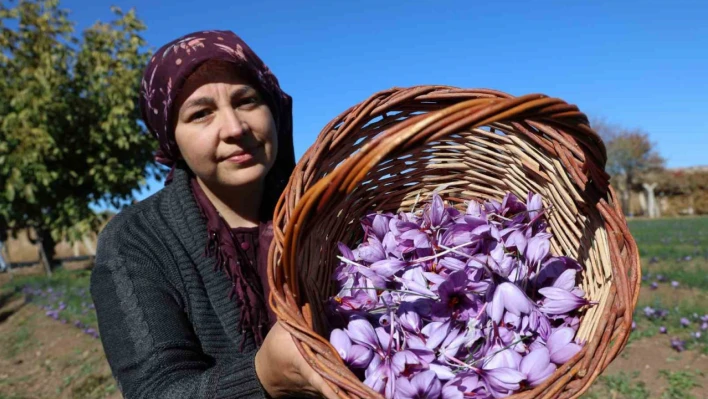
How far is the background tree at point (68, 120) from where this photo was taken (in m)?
7.61

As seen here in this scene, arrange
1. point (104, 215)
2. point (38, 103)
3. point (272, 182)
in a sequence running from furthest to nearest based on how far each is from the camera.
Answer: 1. point (104, 215)
2. point (38, 103)
3. point (272, 182)

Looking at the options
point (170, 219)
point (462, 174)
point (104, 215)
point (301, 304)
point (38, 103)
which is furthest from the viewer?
point (104, 215)

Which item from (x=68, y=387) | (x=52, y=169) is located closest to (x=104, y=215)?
(x=52, y=169)

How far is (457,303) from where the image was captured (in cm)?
122

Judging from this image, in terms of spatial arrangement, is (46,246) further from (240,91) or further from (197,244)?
(240,91)

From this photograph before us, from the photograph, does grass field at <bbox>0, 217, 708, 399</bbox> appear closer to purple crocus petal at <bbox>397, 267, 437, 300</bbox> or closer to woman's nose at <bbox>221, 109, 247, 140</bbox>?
purple crocus petal at <bbox>397, 267, 437, 300</bbox>

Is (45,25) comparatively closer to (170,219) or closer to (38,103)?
(38,103)

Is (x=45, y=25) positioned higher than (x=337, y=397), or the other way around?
(x=45, y=25)

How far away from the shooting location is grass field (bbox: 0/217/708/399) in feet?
8.97

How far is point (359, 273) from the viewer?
1294 millimetres

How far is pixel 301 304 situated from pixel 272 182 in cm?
85

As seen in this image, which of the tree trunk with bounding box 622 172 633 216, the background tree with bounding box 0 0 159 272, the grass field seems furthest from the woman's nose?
the tree trunk with bounding box 622 172 633 216

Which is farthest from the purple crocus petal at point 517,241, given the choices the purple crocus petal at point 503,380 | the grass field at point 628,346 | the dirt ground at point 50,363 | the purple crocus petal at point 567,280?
the dirt ground at point 50,363

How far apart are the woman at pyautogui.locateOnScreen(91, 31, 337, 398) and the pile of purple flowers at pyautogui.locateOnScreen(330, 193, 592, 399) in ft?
0.99
